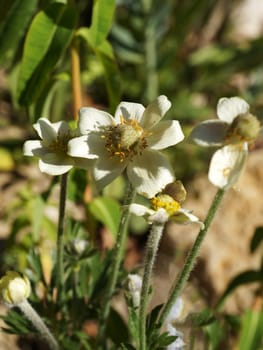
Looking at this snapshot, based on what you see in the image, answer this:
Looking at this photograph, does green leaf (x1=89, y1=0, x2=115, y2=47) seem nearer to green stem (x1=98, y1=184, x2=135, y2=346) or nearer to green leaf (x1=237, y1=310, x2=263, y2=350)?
green stem (x1=98, y1=184, x2=135, y2=346)

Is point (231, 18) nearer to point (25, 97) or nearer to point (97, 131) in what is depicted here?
point (25, 97)

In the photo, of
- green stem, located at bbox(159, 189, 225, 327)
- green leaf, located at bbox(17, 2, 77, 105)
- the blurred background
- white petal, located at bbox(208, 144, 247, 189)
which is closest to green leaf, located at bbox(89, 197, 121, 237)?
the blurred background

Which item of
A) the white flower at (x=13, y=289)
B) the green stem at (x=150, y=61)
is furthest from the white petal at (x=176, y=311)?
the green stem at (x=150, y=61)

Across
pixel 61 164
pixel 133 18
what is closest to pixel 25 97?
pixel 61 164

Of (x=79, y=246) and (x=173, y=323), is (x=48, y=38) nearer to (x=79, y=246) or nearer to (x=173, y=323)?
(x=79, y=246)

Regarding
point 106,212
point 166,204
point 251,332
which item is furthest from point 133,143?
point 251,332
